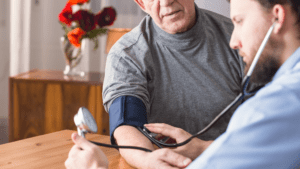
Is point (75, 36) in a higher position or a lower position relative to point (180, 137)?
higher

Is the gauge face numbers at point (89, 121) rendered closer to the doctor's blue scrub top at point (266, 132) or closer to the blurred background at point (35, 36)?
the doctor's blue scrub top at point (266, 132)

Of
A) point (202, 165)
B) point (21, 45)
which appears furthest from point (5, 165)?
point (21, 45)

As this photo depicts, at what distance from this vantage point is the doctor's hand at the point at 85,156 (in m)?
0.62

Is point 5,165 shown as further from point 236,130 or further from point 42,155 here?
point 236,130

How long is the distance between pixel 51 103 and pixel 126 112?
1.27 metres

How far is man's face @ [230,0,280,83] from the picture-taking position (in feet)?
2.15

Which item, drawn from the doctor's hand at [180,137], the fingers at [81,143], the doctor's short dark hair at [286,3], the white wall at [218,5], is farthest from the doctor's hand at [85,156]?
the white wall at [218,5]

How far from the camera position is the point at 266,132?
47 centimetres

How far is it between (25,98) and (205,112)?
1359mm

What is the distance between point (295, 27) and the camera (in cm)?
64

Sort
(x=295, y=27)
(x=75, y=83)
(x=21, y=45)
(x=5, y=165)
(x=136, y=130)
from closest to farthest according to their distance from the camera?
(x=295, y=27) → (x=5, y=165) → (x=136, y=130) → (x=75, y=83) → (x=21, y=45)

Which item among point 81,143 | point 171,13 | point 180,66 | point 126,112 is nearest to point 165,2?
point 171,13

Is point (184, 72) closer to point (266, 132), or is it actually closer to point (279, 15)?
point (279, 15)

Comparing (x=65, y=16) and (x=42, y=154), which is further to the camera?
(x=65, y=16)
